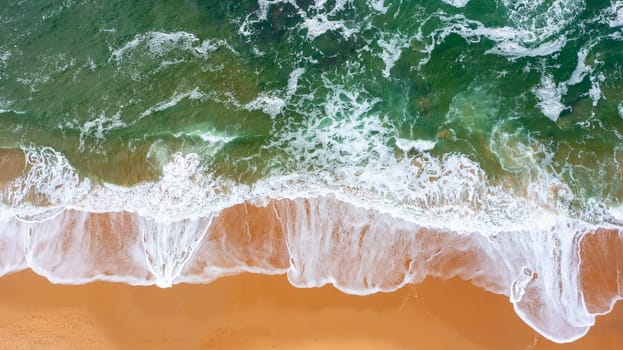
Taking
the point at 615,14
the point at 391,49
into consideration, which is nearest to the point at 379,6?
the point at 391,49

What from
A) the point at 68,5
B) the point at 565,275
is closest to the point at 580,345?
the point at 565,275

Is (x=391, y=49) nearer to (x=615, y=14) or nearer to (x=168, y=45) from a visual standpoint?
(x=615, y=14)

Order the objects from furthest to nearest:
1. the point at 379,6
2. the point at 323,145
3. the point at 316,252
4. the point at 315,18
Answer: the point at 315,18
the point at 379,6
the point at 323,145
the point at 316,252

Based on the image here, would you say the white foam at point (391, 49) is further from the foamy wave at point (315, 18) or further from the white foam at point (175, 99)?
the white foam at point (175, 99)

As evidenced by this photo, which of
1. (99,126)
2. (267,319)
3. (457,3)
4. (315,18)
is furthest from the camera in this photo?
(315,18)

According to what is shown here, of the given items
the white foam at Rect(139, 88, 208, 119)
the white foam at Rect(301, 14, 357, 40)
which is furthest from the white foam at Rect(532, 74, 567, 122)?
the white foam at Rect(139, 88, 208, 119)

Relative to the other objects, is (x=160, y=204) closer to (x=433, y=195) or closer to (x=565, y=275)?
(x=433, y=195)

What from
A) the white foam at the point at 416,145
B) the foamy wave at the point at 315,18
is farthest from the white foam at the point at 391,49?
A: the white foam at the point at 416,145
